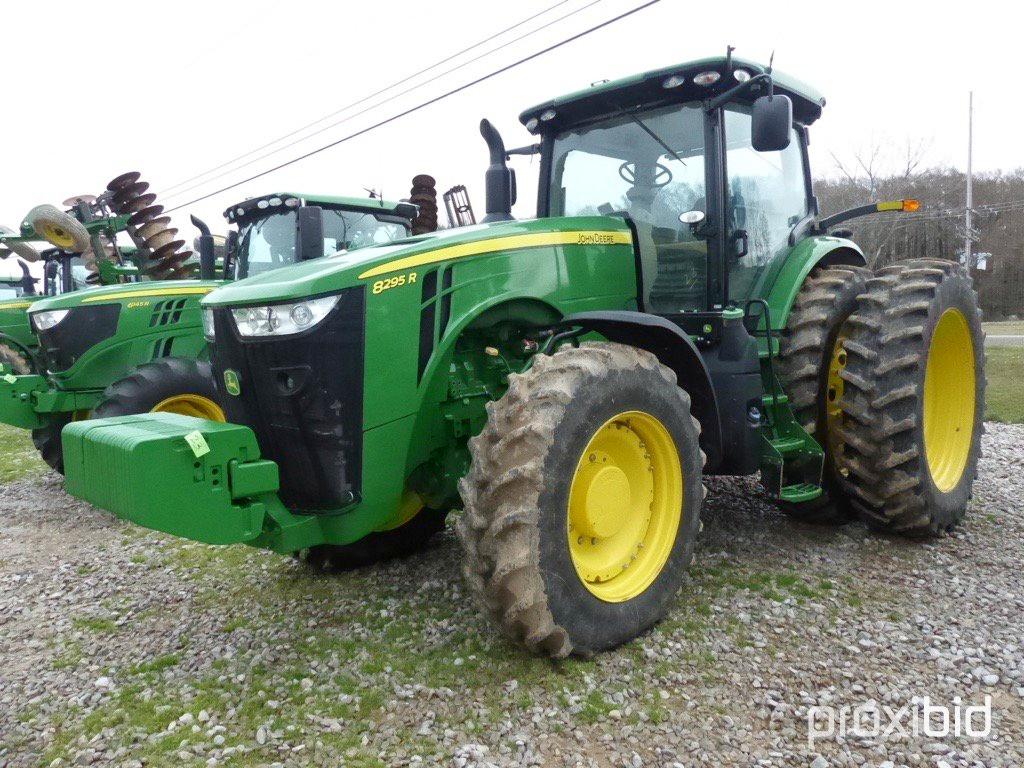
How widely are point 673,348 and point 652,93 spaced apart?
136cm

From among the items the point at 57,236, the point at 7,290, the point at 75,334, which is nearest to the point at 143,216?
the point at 57,236

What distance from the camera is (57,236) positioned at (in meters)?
8.82

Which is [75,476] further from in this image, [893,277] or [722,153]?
[893,277]

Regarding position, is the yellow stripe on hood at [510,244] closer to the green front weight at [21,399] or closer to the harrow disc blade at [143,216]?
the green front weight at [21,399]

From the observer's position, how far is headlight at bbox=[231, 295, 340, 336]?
8.95 feet

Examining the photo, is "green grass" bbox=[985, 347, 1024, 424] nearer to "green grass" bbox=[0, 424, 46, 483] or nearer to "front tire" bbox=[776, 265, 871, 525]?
"front tire" bbox=[776, 265, 871, 525]

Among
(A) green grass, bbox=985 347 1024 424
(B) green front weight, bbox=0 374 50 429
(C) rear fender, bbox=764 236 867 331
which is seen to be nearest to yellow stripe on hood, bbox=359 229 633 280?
(C) rear fender, bbox=764 236 867 331

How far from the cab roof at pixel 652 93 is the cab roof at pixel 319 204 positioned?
316cm

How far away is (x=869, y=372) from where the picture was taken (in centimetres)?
376

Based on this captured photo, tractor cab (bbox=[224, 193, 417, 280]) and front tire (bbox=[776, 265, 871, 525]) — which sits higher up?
tractor cab (bbox=[224, 193, 417, 280])

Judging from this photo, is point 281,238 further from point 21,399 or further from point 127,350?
point 21,399

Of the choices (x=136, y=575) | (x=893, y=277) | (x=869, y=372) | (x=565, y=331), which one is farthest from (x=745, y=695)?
(x=136, y=575)

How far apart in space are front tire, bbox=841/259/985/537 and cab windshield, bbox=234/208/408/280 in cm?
418

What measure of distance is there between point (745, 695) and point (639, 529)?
2.46 ft
